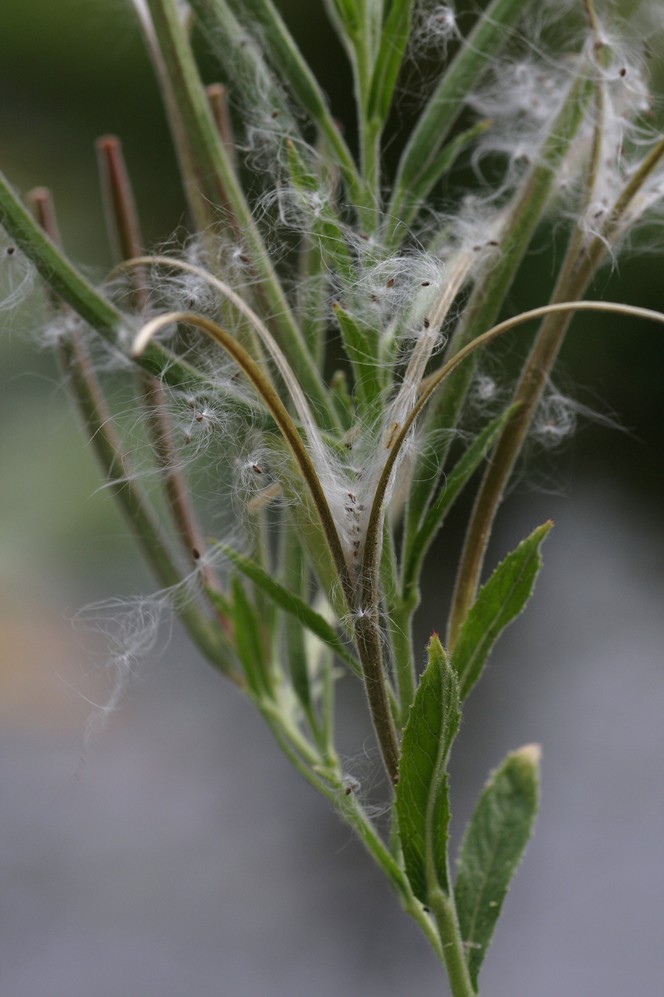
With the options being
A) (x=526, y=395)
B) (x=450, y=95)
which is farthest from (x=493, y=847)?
(x=450, y=95)

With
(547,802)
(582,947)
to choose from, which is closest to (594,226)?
(582,947)

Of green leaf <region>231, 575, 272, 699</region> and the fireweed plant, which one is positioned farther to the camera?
green leaf <region>231, 575, 272, 699</region>

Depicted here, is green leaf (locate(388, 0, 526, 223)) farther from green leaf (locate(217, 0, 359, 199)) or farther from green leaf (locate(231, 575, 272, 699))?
green leaf (locate(231, 575, 272, 699))

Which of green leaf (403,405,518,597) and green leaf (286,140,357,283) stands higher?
green leaf (286,140,357,283)

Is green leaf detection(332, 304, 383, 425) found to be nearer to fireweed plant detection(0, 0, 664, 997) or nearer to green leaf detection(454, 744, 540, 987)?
fireweed plant detection(0, 0, 664, 997)

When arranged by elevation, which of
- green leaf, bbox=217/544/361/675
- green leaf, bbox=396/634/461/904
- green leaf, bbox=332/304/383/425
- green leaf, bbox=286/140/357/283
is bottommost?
green leaf, bbox=396/634/461/904

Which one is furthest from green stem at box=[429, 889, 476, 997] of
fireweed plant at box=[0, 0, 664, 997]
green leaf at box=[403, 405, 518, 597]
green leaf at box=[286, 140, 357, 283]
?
green leaf at box=[286, 140, 357, 283]

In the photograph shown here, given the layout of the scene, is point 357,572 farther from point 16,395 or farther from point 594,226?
point 16,395
